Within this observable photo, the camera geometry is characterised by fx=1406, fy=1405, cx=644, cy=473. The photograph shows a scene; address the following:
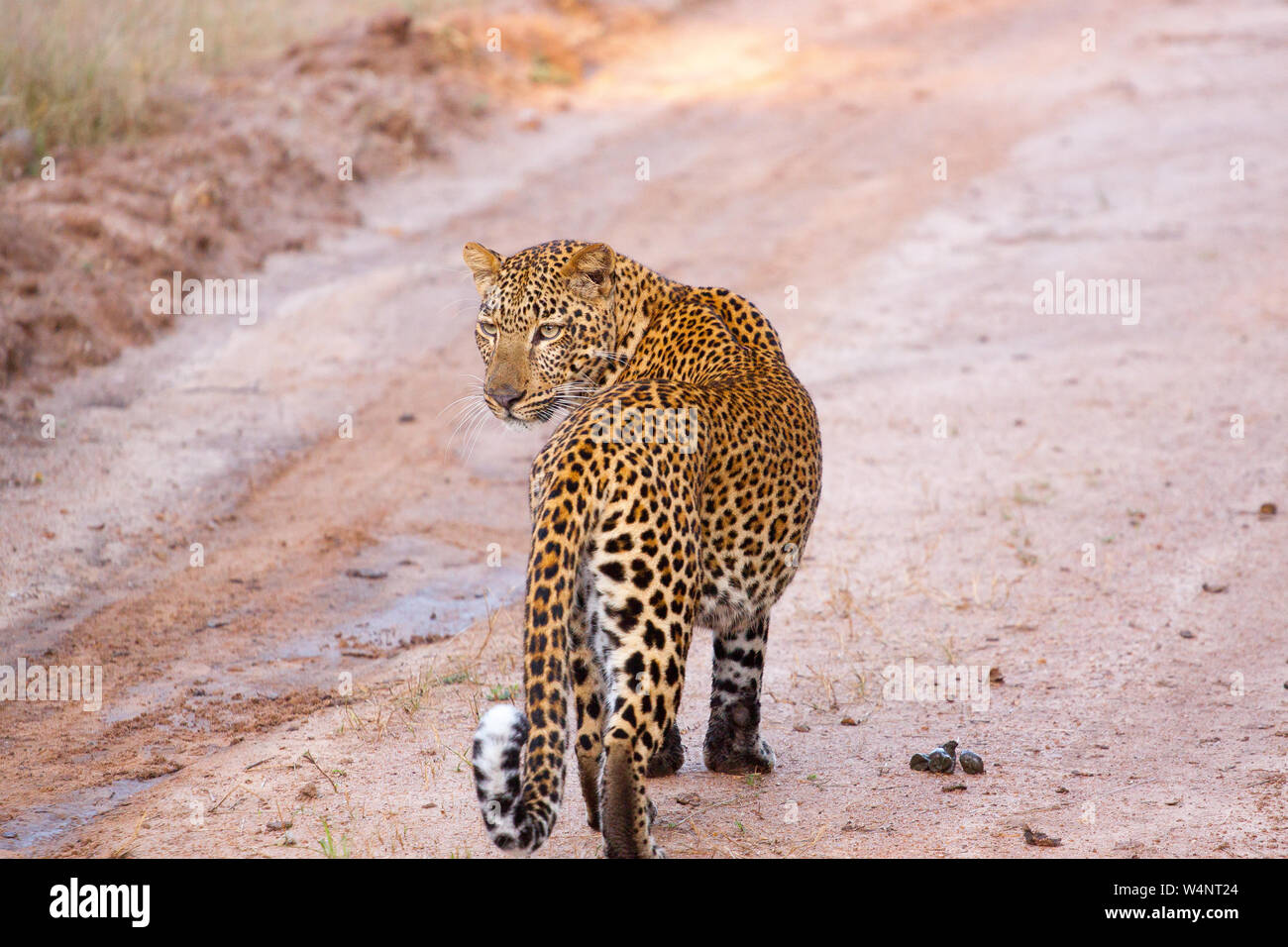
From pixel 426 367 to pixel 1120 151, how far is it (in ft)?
30.1

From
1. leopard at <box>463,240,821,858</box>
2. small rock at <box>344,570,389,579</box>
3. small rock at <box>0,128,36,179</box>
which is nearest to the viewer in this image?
leopard at <box>463,240,821,858</box>

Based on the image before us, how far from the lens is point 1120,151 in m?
16.6

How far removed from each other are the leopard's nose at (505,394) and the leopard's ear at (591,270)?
535mm

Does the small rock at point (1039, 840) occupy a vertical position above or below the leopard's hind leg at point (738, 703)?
below

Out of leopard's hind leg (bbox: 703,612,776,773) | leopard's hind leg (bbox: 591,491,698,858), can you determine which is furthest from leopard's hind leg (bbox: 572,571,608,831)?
leopard's hind leg (bbox: 703,612,776,773)

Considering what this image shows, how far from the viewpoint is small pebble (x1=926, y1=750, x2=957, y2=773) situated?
623cm

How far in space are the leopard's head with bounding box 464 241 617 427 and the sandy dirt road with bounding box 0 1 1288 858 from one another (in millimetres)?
1652

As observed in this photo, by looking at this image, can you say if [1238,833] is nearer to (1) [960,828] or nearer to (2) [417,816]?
(1) [960,828]

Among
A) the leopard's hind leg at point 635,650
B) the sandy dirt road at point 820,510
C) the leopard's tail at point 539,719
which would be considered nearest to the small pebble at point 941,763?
the sandy dirt road at point 820,510

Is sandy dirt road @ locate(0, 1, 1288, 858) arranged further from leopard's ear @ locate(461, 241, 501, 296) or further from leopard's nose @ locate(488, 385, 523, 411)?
leopard's ear @ locate(461, 241, 501, 296)

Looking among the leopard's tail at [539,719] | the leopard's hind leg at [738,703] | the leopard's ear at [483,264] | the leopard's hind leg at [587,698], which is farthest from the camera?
the leopard's ear at [483,264]

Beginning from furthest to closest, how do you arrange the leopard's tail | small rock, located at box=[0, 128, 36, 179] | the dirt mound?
small rock, located at box=[0, 128, 36, 179], the dirt mound, the leopard's tail

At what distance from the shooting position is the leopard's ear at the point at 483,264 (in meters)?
6.51

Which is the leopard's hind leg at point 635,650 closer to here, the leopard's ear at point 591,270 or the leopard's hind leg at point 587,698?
the leopard's hind leg at point 587,698
